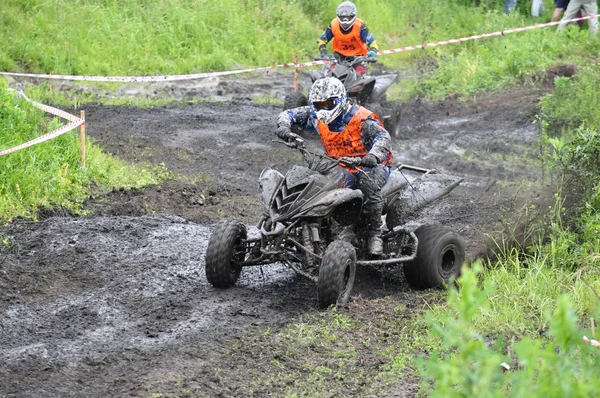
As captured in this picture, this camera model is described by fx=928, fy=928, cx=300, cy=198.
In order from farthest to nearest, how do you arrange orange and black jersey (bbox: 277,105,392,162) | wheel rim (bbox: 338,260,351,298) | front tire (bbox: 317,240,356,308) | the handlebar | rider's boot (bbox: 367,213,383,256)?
the handlebar < rider's boot (bbox: 367,213,383,256) < orange and black jersey (bbox: 277,105,392,162) < wheel rim (bbox: 338,260,351,298) < front tire (bbox: 317,240,356,308)

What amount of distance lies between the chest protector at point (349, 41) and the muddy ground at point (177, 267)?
1.49 metres

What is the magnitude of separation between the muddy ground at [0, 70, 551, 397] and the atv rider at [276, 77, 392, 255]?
0.73 m

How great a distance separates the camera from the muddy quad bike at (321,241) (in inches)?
290

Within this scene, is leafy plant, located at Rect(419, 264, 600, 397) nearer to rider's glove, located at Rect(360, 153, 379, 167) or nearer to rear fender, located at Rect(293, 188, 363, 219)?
rear fender, located at Rect(293, 188, 363, 219)

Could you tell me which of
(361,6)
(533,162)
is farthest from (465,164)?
(361,6)

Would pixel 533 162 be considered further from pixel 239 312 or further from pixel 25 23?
pixel 25 23

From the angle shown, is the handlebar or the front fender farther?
the handlebar

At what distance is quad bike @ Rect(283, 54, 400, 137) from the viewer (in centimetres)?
1367

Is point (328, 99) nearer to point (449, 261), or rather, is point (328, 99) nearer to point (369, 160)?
point (369, 160)

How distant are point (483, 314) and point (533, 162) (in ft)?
21.2

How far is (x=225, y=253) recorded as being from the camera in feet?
25.0

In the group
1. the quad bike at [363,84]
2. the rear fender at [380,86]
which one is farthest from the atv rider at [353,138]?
the rear fender at [380,86]

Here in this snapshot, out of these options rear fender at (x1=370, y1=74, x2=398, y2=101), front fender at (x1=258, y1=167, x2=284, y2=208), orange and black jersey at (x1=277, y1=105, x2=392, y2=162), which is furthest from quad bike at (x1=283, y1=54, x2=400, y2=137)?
front fender at (x1=258, y1=167, x2=284, y2=208)

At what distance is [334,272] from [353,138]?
1472 mm
